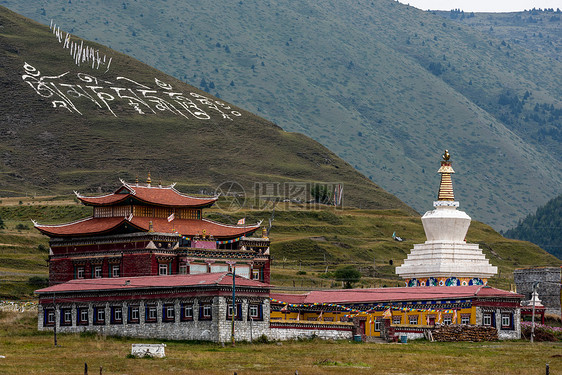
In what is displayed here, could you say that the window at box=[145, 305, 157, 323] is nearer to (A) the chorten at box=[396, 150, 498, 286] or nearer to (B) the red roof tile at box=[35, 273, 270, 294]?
(B) the red roof tile at box=[35, 273, 270, 294]

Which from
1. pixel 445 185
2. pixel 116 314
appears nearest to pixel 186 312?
pixel 116 314

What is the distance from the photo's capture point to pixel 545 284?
108 m

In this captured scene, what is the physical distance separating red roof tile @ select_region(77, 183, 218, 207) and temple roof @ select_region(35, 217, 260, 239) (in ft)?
4.50

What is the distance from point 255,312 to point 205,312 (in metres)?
3.55

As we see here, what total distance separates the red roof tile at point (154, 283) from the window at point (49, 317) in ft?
4.42

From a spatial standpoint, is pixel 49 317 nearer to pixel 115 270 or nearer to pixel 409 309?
pixel 115 270

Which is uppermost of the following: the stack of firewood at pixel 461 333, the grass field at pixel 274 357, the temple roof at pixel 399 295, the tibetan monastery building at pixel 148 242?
the tibetan monastery building at pixel 148 242

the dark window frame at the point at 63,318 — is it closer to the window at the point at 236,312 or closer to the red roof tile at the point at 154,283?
the red roof tile at the point at 154,283

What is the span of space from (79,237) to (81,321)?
16.1 m

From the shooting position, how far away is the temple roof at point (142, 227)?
3501 inches

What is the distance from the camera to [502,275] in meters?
134

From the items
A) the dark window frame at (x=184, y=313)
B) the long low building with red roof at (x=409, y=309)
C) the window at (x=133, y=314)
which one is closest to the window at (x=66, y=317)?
the window at (x=133, y=314)

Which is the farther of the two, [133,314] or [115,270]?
[115,270]

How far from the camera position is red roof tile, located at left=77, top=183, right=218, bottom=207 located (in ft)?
300
